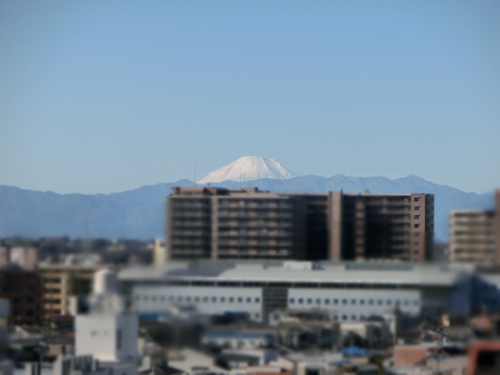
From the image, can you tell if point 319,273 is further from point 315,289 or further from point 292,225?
point 292,225

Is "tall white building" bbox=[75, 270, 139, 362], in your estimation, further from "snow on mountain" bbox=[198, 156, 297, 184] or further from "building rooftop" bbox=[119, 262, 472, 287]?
"snow on mountain" bbox=[198, 156, 297, 184]

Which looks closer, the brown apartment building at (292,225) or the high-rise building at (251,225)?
the brown apartment building at (292,225)

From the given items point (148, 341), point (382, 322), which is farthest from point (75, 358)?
point (382, 322)

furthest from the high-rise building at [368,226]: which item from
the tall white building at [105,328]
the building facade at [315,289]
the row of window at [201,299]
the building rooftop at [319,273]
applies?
the tall white building at [105,328]

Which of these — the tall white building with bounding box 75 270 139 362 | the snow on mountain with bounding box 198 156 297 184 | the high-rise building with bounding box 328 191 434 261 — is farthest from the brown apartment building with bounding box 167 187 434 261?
the snow on mountain with bounding box 198 156 297 184

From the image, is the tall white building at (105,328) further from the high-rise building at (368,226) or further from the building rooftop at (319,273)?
the high-rise building at (368,226)
